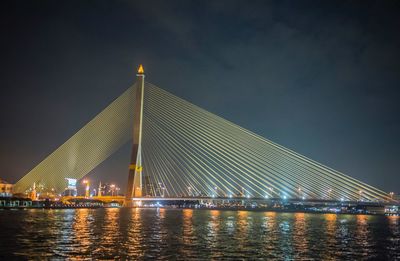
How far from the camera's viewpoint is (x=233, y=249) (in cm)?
2195

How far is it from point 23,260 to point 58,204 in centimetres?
7584

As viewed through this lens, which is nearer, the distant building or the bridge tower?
the bridge tower

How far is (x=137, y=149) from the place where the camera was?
62031 millimetres

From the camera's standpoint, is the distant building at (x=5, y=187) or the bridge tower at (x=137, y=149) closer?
the bridge tower at (x=137, y=149)

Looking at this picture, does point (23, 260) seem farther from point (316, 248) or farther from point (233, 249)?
point (316, 248)

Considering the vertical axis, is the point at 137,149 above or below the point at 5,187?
above

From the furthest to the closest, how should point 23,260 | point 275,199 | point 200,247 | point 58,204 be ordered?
point 58,204
point 275,199
point 200,247
point 23,260

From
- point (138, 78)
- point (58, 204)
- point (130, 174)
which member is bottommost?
point (58, 204)

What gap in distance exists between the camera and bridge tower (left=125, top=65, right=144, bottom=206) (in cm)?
6138

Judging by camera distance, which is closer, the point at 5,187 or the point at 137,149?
the point at 137,149

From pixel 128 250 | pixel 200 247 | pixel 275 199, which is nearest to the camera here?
pixel 128 250

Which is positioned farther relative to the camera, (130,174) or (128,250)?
(130,174)

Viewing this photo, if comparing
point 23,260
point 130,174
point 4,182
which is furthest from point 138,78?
point 4,182

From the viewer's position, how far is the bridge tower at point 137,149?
201 feet
